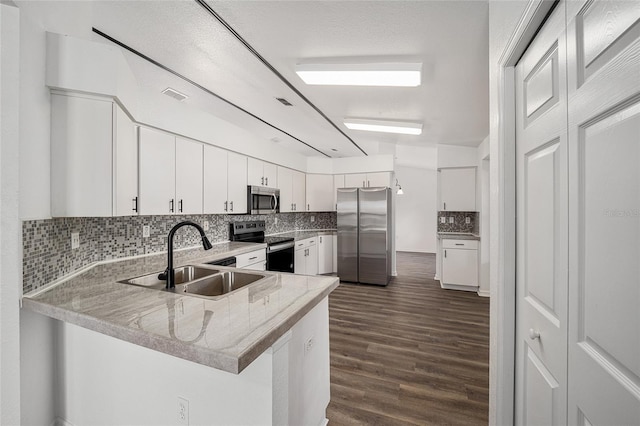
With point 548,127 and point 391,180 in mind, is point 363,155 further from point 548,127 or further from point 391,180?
point 548,127

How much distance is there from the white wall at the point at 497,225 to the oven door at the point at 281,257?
9.52ft

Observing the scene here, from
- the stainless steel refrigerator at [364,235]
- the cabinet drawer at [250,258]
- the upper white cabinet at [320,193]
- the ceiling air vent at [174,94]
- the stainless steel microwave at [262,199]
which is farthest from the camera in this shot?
the upper white cabinet at [320,193]

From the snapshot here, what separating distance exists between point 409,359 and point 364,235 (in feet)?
9.45

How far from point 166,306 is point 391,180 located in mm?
4968

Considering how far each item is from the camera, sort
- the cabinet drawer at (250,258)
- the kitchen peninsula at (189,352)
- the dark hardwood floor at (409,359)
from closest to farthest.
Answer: the kitchen peninsula at (189,352), the dark hardwood floor at (409,359), the cabinet drawer at (250,258)

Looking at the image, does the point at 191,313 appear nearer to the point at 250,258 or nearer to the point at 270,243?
the point at 250,258

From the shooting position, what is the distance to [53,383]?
1.64 meters

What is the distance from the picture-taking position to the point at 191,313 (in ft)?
4.05

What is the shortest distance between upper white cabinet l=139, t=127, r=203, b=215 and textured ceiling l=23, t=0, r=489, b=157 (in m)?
0.50

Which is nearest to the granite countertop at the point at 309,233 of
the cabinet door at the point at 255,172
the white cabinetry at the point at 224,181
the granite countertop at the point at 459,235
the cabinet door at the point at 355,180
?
the cabinet door at the point at 355,180

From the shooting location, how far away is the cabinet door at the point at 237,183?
12.0 feet

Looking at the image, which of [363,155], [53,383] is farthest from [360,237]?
[53,383]

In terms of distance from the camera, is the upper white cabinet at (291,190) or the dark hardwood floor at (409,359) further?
the upper white cabinet at (291,190)

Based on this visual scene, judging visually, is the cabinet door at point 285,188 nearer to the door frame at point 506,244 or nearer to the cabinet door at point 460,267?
the cabinet door at point 460,267
